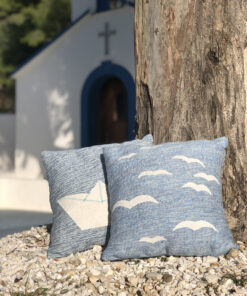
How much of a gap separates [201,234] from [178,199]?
24 cm

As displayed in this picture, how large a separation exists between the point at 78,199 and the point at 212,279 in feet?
3.36

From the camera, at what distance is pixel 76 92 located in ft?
33.0

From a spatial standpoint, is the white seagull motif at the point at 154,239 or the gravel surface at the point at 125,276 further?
the white seagull motif at the point at 154,239

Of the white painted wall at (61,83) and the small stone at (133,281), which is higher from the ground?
the white painted wall at (61,83)

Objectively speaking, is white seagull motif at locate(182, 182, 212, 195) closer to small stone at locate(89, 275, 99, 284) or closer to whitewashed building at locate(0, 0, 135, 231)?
small stone at locate(89, 275, 99, 284)

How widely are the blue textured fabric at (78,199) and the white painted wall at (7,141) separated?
36.2ft

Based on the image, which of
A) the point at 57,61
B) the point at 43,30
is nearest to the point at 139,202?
the point at 57,61

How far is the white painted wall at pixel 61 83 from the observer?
368 inches

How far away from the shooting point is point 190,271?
284cm

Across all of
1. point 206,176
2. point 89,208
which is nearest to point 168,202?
point 206,176

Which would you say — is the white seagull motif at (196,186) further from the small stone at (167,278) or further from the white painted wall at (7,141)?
the white painted wall at (7,141)

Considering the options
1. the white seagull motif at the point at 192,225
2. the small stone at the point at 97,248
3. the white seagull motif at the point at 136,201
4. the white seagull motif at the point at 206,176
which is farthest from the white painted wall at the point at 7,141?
the white seagull motif at the point at 192,225

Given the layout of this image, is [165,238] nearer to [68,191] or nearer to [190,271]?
[190,271]

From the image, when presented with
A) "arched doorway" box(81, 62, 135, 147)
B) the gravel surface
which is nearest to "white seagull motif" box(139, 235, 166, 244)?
the gravel surface
